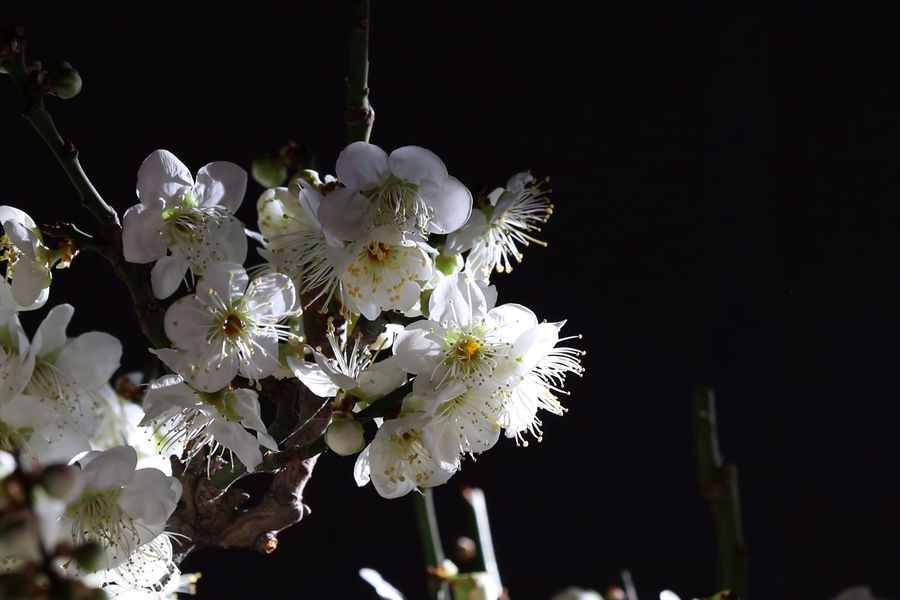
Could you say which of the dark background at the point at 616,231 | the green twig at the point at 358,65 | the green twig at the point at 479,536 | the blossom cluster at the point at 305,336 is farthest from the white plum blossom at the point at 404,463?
the dark background at the point at 616,231

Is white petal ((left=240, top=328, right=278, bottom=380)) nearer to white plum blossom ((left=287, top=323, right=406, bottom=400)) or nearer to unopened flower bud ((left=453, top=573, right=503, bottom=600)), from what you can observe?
white plum blossom ((left=287, top=323, right=406, bottom=400))

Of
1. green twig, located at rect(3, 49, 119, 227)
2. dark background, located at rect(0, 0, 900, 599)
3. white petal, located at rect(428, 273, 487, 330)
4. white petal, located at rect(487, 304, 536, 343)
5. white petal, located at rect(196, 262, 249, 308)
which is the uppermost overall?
green twig, located at rect(3, 49, 119, 227)

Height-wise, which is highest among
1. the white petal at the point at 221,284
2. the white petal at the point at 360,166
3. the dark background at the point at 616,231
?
the white petal at the point at 360,166

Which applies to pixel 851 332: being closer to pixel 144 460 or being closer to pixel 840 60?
pixel 840 60

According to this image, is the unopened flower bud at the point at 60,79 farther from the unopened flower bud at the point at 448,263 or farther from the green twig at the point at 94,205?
the unopened flower bud at the point at 448,263

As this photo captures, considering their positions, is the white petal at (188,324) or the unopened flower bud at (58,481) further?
the white petal at (188,324)

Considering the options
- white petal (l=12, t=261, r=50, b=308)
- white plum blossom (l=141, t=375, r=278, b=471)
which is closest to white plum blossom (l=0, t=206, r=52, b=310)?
white petal (l=12, t=261, r=50, b=308)
